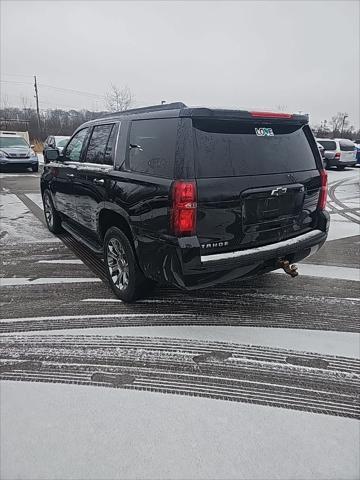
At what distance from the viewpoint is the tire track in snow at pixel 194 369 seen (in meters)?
→ 2.39

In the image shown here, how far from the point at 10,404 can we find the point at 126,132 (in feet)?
8.10

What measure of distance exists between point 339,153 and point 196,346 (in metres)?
17.7

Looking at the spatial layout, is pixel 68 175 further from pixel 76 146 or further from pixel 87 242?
pixel 87 242

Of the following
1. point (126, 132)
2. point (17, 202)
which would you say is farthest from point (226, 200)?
point (17, 202)

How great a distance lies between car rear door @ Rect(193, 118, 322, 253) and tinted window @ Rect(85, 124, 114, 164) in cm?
140

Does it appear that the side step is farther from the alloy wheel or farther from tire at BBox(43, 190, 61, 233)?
tire at BBox(43, 190, 61, 233)

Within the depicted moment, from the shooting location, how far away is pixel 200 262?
2.77 metres

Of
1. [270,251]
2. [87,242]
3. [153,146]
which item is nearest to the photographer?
[153,146]

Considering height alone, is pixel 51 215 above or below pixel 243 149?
below

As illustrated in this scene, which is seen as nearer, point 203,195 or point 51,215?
point 203,195

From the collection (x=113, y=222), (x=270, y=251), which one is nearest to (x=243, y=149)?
(x=270, y=251)

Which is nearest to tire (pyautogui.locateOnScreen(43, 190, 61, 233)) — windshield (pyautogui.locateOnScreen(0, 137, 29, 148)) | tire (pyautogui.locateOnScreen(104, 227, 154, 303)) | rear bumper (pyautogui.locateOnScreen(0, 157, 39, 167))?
tire (pyautogui.locateOnScreen(104, 227, 154, 303))

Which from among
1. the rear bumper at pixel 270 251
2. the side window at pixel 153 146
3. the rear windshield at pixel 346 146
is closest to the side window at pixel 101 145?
the side window at pixel 153 146

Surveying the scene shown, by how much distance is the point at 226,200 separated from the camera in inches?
109
